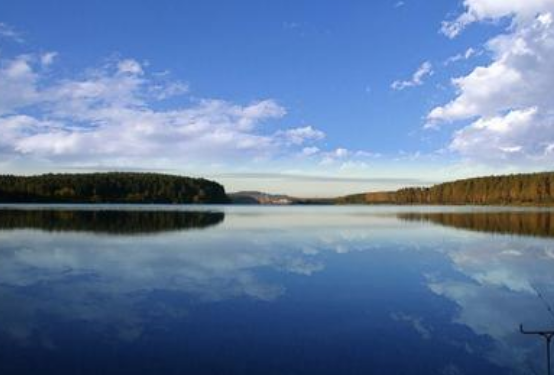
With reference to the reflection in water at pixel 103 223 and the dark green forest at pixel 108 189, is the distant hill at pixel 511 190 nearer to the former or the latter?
the dark green forest at pixel 108 189

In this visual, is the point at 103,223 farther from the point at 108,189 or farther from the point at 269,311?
the point at 108,189

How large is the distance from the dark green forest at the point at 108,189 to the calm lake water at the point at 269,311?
133 meters

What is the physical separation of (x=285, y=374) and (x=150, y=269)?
41.2ft

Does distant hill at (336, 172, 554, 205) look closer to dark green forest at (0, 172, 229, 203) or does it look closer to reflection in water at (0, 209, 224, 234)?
dark green forest at (0, 172, 229, 203)

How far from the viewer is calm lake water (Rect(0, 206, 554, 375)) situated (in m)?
10.2

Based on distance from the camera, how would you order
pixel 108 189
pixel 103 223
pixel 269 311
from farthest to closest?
pixel 108 189, pixel 103 223, pixel 269 311

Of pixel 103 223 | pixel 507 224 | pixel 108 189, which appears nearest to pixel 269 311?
pixel 103 223

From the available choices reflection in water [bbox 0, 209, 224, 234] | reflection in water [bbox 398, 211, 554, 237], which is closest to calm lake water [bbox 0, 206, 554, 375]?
reflection in water [bbox 0, 209, 224, 234]

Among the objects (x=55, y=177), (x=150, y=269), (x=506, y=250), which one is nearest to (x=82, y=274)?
(x=150, y=269)

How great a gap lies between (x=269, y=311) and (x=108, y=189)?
15633 centimetres

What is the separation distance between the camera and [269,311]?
1434 cm

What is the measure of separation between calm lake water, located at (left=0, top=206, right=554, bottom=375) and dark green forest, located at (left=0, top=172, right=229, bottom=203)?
436 feet

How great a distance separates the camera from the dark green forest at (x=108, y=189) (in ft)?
497

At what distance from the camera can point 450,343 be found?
11.6 metres
